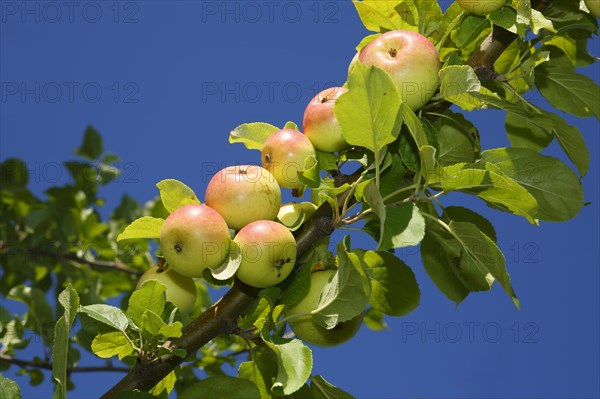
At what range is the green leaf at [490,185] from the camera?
112cm

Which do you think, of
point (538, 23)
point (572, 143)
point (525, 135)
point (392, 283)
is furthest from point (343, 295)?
point (525, 135)

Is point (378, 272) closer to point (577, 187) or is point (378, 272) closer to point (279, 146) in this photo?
point (279, 146)

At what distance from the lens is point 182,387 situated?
2549mm

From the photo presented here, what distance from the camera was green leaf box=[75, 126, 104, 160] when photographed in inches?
138

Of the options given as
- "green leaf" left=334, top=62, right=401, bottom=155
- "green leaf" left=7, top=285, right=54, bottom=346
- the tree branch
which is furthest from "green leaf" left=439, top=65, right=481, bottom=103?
"green leaf" left=7, top=285, right=54, bottom=346

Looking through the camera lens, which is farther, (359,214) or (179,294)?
(179,294)

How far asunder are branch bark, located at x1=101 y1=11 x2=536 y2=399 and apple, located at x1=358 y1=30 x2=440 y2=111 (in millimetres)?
173

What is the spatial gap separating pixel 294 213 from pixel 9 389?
0.56m

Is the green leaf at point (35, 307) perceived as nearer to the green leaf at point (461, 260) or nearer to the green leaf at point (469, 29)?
the green leaf at point (461, 260)

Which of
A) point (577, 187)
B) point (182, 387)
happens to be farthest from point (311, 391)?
point (182, 387)

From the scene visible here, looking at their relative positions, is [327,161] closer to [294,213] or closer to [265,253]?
[294,213]

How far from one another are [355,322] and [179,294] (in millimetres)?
339

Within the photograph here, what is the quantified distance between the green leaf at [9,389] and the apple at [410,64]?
81 cm

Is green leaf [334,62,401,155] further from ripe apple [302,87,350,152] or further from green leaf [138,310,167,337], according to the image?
green leaf [138,310,167,337]
